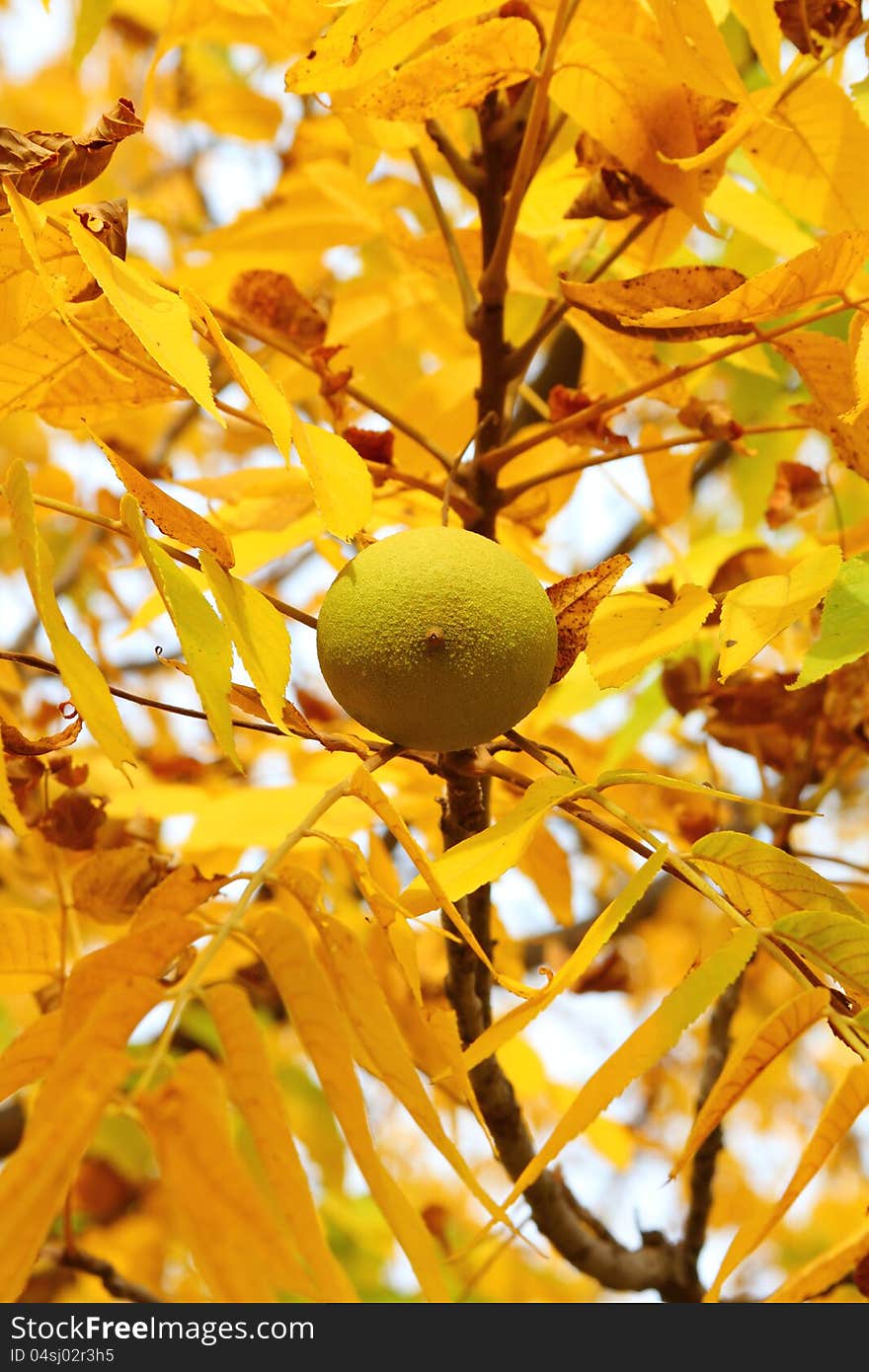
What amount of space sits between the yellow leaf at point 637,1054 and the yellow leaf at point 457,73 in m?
0.62

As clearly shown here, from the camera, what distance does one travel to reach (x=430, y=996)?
1812 mm

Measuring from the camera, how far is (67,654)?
2.38ft

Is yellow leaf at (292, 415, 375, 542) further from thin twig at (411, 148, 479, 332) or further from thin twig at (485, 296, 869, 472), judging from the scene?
thin twig at (411, 148, 479, 332)

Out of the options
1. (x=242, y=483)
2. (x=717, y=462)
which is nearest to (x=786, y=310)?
(x=242, y=483)

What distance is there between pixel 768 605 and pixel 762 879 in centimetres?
18

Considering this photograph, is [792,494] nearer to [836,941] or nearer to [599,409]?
[599,409]

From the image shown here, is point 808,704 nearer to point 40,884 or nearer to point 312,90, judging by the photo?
point 312,90

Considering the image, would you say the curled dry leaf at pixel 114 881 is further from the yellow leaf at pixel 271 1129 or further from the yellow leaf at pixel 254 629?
the yellow leaf at pixel 254 629

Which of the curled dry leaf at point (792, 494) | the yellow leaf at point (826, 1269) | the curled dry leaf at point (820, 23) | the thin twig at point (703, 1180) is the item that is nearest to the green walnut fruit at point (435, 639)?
the yellow leaf at point (826, 1269)

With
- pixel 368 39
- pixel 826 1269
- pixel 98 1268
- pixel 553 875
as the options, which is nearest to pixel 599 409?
pixel 368 39

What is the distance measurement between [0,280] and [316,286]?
0.62 meters

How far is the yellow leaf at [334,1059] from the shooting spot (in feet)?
2.31

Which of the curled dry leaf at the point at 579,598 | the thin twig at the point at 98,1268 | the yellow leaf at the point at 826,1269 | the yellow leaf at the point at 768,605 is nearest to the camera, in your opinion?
the yellow leaf at the point at 826,1269

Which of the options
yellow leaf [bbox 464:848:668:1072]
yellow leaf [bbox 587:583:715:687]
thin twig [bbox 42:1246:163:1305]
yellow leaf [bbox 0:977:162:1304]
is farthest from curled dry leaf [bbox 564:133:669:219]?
thin twig [bbox 42:1246:163:1305]
